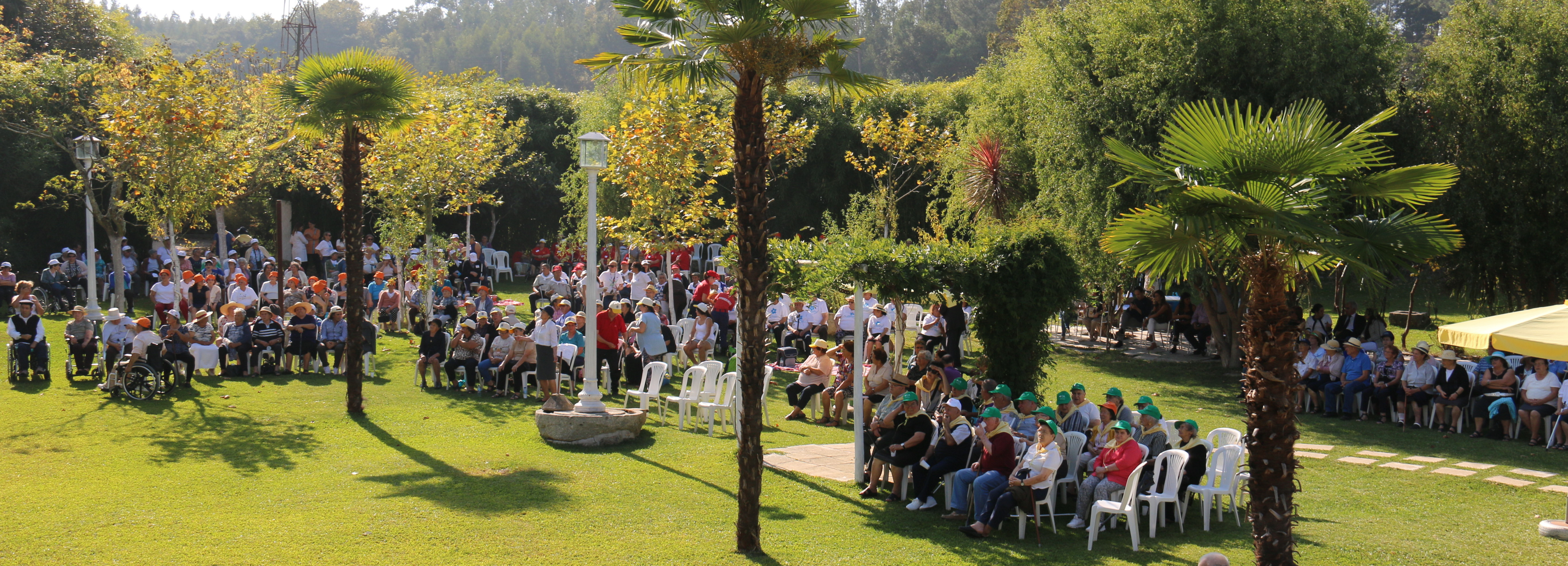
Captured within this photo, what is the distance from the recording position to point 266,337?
1574 centimetres

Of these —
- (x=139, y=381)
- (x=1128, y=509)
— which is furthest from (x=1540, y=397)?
(x=139, y=381)

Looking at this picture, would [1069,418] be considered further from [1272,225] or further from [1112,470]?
[1272,225]

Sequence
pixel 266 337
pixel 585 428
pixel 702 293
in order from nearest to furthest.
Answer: pixel 585 428 < pixel 266 337 < pixel 702 293

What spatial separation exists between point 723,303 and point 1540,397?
11814mm

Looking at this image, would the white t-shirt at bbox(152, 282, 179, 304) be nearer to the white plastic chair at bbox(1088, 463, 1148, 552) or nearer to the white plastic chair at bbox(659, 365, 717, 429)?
the white plastic chair at bbox(659, 365, 717, 429)

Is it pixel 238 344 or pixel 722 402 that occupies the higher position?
pixel 238 344

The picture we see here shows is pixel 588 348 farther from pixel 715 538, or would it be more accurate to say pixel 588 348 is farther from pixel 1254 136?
pixel 1254 136

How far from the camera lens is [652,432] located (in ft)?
41.1

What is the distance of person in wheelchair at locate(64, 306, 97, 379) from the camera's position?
1461cm

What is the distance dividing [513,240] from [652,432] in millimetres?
22544

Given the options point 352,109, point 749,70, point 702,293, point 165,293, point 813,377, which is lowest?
point 813,377

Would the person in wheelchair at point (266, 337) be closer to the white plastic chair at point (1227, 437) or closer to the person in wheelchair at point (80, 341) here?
the person in wheelchair at point (80, 341)

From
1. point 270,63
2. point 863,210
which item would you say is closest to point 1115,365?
point 863,210

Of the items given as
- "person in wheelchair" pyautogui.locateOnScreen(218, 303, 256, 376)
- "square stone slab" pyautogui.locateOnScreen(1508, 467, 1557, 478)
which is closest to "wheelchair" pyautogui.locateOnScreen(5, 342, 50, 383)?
"person in wheelchair" pyautogui.locateOnScreen(218, 303, 256, 376)
